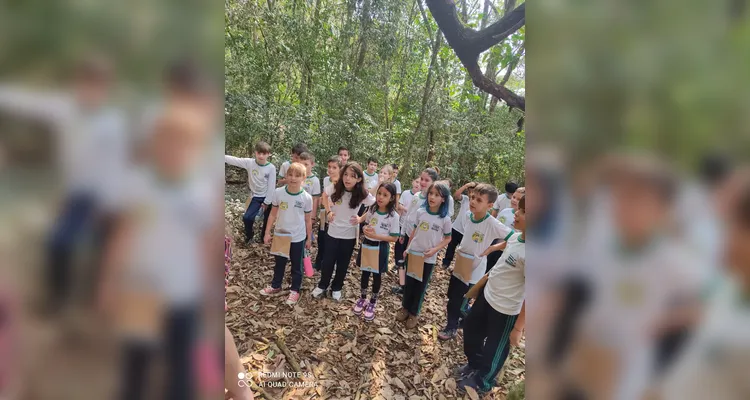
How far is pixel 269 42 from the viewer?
6.99m

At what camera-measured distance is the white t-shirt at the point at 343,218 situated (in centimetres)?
422

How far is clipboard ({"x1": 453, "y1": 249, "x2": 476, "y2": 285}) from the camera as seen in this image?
369 centimetres

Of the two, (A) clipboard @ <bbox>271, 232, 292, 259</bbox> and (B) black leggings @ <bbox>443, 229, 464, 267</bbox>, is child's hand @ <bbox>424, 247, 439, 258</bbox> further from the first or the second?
(B) black leggings @ <bbox>443, 229, 464, 267</bbox>

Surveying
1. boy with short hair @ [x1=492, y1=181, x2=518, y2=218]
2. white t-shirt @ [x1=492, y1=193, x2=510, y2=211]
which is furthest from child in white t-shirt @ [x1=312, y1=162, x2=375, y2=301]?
white t-shirt @ [x1=492, y1=193, x2=510, y2=211]

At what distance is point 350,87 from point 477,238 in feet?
18.6

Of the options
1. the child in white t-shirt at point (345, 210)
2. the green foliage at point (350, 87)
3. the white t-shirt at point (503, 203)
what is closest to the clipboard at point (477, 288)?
the child in white t-shirt at point (345, 210)

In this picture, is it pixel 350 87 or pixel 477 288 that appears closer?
pixel 477 288

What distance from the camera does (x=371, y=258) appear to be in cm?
414
